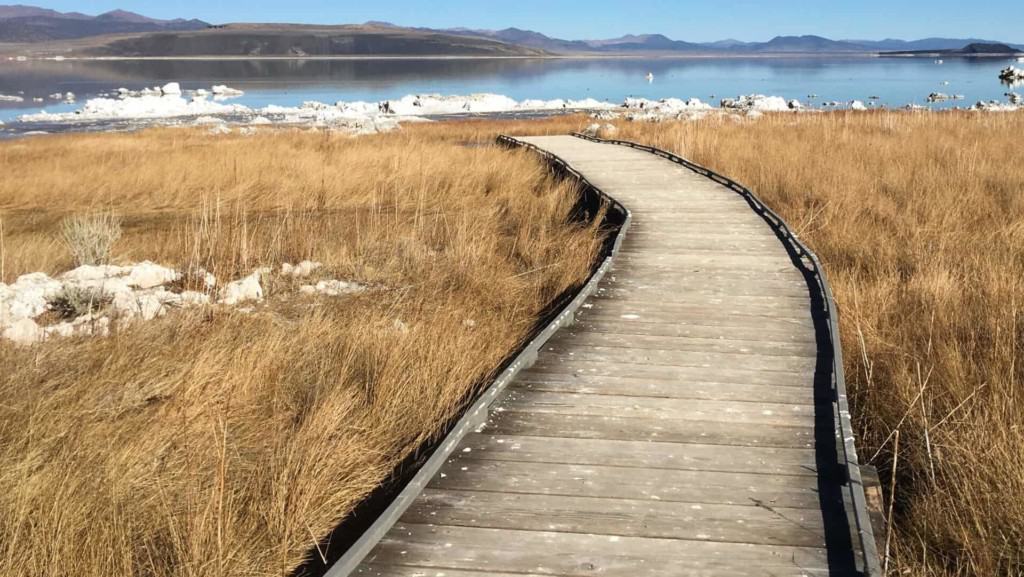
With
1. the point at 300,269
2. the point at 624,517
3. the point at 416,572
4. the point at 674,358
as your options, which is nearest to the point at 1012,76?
the point at 300,269

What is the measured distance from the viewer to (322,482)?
3.62 meters

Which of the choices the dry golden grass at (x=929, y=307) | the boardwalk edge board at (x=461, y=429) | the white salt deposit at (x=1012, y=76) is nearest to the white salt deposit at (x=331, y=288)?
the boardwalk edge board at (x=461, y=429)

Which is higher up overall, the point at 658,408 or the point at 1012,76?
the point at 1012,76

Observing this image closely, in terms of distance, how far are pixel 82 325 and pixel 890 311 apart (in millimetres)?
6364

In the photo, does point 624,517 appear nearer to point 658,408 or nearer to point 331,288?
point 658,408

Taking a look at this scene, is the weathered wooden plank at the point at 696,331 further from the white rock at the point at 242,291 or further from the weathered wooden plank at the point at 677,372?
the white rock at the point at 242,291

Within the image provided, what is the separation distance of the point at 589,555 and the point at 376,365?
244 centimetres

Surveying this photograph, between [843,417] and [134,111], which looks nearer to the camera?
[843,417]

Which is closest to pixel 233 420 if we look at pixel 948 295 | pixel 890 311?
pixel 890 311

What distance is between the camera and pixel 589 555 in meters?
2.86

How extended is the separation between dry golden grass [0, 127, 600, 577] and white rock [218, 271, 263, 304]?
166 millimetres

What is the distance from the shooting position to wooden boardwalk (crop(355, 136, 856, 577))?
2.88 meters

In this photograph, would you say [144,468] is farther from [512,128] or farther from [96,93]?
[96,93]

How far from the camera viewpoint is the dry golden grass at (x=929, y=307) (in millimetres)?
3453
